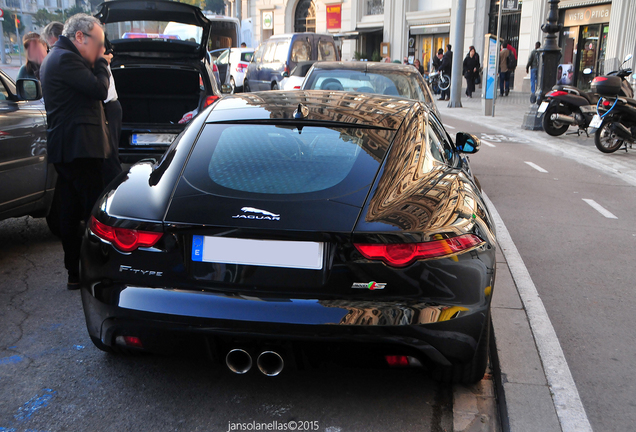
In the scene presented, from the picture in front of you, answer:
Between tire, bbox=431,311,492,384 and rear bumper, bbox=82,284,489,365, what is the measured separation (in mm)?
149

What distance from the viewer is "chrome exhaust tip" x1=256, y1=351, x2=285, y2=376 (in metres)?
2.73

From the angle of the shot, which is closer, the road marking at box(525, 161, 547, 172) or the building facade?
the road marking at box(525, 161, 547, 172)

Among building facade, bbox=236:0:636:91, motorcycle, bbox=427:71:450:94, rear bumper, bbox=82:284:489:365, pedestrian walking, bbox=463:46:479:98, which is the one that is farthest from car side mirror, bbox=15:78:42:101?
pedestrian walking, bbox=463:46:479:98

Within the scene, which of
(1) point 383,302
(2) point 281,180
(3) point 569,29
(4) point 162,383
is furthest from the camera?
(3) point 569,29

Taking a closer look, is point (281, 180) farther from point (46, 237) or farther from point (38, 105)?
point (46, 237)

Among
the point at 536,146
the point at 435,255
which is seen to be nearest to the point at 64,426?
the point at 435,255

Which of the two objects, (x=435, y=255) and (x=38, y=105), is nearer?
(x=435, y=255)

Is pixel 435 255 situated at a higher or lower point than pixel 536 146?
higher

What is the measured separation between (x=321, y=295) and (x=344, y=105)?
1.39m

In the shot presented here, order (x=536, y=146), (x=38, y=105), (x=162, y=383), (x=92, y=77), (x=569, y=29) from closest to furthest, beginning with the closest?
1. (x=162, y=383)
2. (x=92, y=77)
3. (x=38, y=105)
4. (x=536, y=146)
5. (x=569, y=29)

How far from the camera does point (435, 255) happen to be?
2674mm

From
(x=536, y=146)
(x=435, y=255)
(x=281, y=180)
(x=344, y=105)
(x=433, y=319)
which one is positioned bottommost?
(x=536, y=146)

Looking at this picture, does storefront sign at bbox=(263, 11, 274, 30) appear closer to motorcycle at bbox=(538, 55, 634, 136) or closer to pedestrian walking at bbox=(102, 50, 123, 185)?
motorcycle at bbox=(538, 55, 634, 136)

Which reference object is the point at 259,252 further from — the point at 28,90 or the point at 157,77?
the point at 157,77
